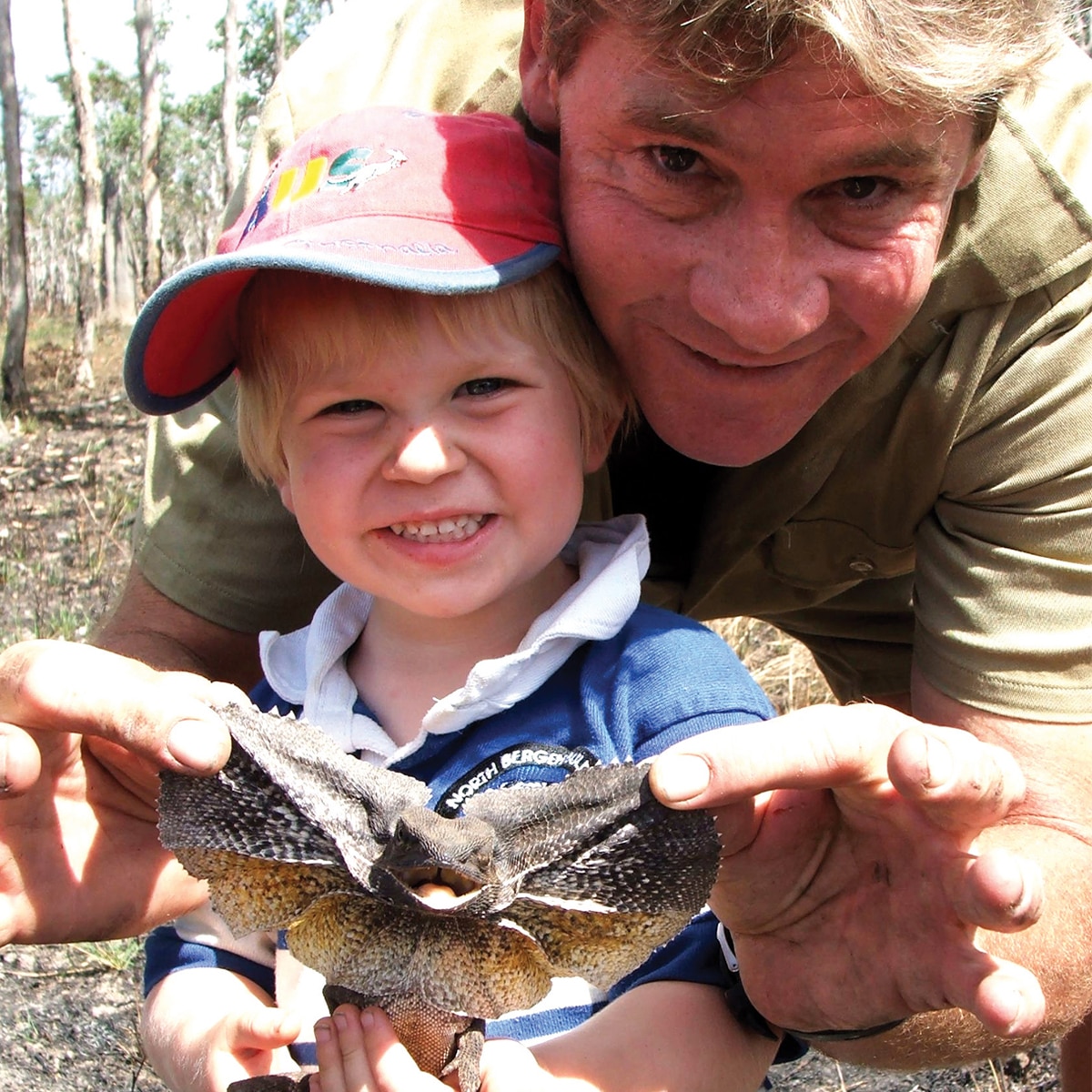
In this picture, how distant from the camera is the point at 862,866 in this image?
6.33ft

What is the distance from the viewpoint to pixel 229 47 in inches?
936

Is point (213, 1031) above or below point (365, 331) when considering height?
below

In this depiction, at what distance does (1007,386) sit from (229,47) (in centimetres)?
2389

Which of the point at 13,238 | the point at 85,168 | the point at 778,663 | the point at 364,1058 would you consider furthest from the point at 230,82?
the point at 364,1058

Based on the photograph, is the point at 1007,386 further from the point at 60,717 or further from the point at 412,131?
the point at 60,717

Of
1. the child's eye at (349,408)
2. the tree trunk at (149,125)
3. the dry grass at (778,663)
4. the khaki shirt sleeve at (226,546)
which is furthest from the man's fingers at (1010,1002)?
the tree trunk at (149,125)

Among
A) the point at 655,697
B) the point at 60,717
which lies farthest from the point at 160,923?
the point at 655,697

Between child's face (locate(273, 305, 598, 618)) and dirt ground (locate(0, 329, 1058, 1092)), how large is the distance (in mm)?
1980

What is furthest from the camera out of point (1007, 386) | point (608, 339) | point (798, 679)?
point (798, 679)

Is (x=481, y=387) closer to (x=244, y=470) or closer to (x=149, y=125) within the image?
(x=244, y=470)

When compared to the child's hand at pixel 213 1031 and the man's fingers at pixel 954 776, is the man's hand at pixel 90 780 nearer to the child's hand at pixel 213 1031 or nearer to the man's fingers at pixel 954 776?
the child's hand at pixel 213 1031

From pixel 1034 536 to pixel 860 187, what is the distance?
779 millimetres

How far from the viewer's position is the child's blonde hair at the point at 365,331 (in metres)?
1.98

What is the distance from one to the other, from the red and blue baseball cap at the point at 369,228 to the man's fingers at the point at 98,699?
578 millimetres
